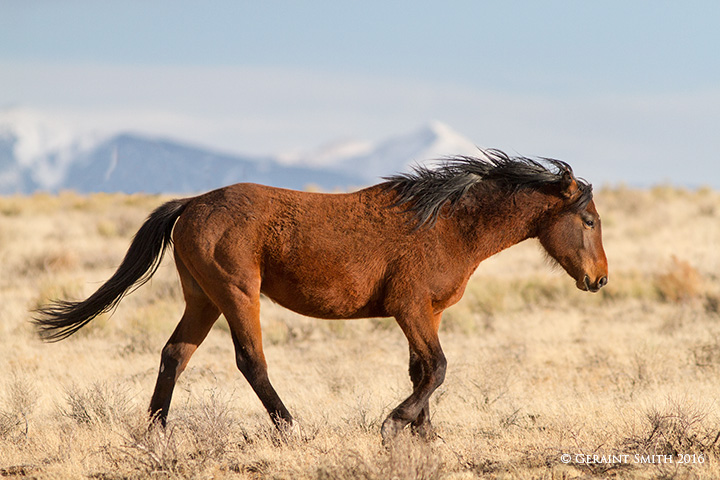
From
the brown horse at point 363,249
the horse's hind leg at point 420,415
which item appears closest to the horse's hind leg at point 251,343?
the brown horse at point 363,249

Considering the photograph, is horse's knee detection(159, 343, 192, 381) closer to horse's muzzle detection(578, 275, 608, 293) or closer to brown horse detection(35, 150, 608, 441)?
brown horse detection(35, 150, 608, 441)

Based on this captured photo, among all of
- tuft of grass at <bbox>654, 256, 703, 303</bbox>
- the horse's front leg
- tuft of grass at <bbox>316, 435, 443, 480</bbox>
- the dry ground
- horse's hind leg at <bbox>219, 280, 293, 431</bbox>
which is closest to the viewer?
tuft of grass at <bbox>316, 435, 443, 480</bbox>

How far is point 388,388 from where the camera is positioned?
7.87 m

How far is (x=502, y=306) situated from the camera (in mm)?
13094

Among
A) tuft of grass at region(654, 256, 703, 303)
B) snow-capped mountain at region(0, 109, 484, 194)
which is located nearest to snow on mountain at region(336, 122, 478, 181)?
snow-capped mountain at region(0, 109, 484, 194)

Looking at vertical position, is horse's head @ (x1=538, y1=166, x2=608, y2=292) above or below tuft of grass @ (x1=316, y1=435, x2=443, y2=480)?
above

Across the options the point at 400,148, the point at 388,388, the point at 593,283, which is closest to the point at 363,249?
the point at 593,283

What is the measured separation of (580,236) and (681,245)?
16.3m

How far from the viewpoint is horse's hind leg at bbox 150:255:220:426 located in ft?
19.4

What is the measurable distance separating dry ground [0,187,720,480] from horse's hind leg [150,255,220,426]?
250mm

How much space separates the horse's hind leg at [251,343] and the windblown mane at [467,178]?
1.33 metres

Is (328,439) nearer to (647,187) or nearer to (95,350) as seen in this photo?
(95,350)

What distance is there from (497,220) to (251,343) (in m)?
2.05

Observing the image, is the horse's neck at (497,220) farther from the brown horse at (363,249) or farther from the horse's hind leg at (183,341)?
the horse's hind leg at (183,341)
